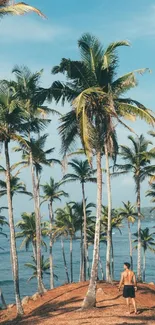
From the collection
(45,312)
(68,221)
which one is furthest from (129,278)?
(68,221)

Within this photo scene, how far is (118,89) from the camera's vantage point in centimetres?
2127

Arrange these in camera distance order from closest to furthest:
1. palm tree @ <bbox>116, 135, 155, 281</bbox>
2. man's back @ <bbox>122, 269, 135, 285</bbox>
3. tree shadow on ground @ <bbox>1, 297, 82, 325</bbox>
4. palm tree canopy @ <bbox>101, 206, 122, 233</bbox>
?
man's back @ <bbox>122, 269, 135, 285</bbox> < tree shadow on ground @ <bbox>1, 297, 82, 325</bbox> < palm tree @ <bbox>116, 135, 155, 281</bbox> < palm tree canopy @ <bbox>101, 206, 122, 233</bbox>

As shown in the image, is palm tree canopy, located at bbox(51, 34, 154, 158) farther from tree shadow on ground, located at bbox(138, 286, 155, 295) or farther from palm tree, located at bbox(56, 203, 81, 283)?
palm tree, located at bbox(56, 203, 81, 283)

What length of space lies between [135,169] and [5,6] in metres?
23.6

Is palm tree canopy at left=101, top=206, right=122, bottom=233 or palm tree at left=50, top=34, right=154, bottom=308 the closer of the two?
palm tree at left=50, top=34, right=154, bottom=308

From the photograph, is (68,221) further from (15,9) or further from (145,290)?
(15,9)

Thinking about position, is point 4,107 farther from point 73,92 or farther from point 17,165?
point 17,165

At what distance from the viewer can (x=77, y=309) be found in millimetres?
17906

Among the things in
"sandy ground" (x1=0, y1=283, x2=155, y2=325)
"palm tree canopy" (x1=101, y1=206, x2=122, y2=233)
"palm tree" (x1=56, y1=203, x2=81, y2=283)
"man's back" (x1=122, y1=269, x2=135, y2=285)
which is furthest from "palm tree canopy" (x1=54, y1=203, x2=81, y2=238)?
"man's back" (x1=122, y1=269, x2=135, y2=285)

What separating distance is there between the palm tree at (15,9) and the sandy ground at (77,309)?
11.2m

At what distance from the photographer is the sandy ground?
15105 mm

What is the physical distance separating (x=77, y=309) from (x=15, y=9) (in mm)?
13046

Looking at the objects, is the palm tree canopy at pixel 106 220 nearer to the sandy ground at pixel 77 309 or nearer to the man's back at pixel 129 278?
the sandy ground at pixel 77 309

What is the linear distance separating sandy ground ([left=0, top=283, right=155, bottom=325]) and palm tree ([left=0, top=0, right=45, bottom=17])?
440 inches
